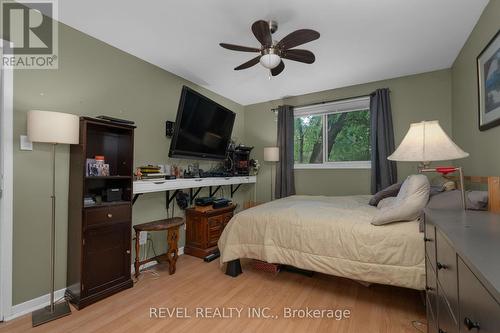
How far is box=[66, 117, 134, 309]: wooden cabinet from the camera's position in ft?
6.30

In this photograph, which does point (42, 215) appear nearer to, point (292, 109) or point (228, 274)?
point (228, 274)

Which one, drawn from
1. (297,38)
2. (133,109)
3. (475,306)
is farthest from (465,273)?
(133,109)

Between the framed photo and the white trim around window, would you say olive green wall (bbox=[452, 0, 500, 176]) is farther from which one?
the white trim around window

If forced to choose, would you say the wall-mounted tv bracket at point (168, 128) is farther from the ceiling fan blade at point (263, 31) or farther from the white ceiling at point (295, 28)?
the ceiling fan blade at point (263, 31)

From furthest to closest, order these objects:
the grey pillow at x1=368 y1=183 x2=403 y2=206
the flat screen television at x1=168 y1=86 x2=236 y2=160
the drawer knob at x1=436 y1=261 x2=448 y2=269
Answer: the flat screen television at x1=168 y1=86 x2=236 y2=160 < the grey pillow at x1=368 y1=183 x2=403 y2=206 < the drawer knob at x1=436 y1=261 x2=448 y2=269

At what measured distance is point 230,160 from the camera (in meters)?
4.05

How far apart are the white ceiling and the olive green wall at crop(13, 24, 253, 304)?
0.68 ft

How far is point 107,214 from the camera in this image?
2.05 meters

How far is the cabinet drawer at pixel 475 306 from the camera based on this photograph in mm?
516

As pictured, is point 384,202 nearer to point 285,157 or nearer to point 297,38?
point 297,38

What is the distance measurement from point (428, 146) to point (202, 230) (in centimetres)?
255

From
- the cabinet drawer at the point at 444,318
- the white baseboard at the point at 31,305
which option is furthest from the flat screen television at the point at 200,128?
the cabinet drawer at the point at 444,318

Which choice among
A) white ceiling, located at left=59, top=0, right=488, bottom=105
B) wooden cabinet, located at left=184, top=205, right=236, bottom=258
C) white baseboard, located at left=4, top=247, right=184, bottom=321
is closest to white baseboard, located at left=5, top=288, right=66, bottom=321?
white baseboard, located at left=4, top=247, right=184, bottom=321

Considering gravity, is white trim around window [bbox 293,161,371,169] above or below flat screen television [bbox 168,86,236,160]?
below
